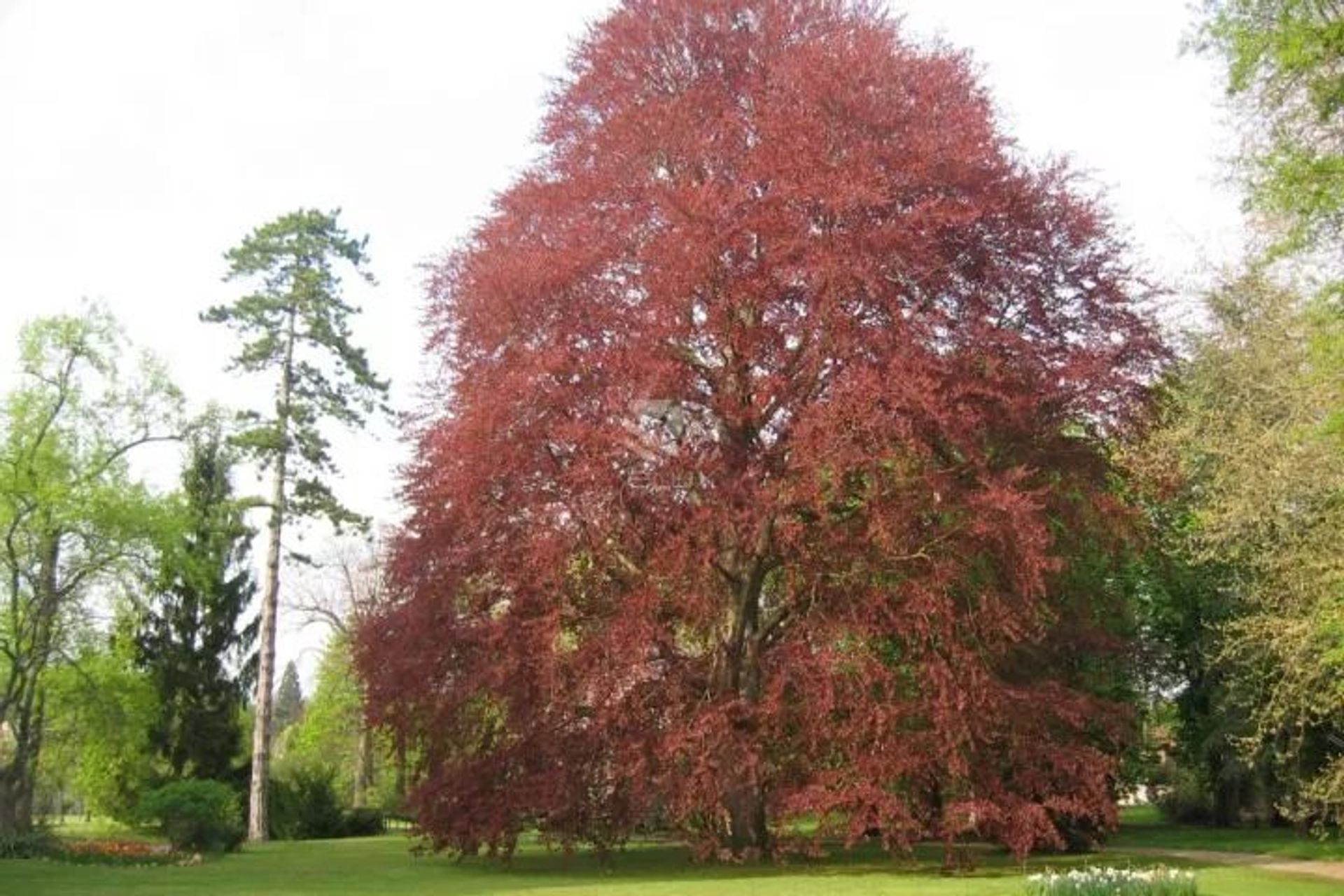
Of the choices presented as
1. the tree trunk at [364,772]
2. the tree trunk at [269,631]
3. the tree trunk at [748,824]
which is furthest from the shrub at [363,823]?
the tree trunk at [748,824]

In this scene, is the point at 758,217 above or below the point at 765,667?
above

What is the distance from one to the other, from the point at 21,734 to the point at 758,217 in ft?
79.7

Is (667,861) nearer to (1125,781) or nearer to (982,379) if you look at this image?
(982,379)

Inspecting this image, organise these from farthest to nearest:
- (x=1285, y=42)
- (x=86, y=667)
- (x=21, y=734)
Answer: (x=86, y=667) < (x=21, y=734) < (x=1285, y=42)

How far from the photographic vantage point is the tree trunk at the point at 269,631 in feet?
112

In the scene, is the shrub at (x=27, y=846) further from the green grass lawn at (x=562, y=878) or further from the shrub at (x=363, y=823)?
the shrub at (x=363, y=823)

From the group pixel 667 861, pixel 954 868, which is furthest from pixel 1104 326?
pixel 667 861

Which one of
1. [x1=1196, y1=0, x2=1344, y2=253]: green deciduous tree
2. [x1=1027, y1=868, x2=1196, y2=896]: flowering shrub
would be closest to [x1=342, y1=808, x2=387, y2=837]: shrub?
[x1=1027, y1=868, x2=1196, y2=896]: flowering shrub

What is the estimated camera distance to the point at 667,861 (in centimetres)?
2344

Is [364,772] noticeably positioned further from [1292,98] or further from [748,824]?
[1292,98]

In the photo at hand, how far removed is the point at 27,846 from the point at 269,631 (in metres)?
10.6

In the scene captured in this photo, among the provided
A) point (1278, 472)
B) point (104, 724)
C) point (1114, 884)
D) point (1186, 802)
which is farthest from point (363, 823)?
point (1114, 884)

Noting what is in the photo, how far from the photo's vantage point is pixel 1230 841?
30359 millimetres

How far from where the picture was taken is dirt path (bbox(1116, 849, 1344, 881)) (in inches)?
806
